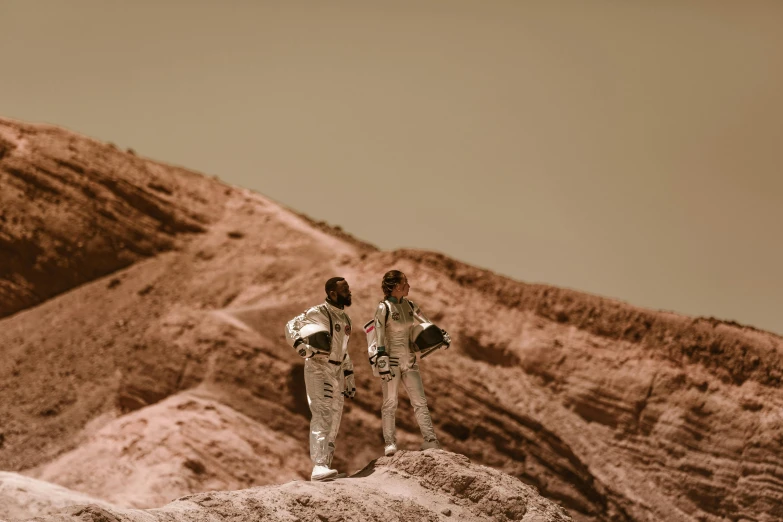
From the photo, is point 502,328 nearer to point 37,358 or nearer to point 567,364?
point 567,364

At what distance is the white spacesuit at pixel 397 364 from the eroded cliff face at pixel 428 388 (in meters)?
8.73

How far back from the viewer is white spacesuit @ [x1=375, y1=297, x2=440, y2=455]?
16266 mm

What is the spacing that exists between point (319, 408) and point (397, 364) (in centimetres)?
138

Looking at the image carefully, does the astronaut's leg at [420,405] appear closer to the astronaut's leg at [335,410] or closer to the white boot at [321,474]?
the astronaut's leg at [335,410]

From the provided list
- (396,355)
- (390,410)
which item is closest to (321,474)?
(390,410)

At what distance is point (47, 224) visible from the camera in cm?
3706

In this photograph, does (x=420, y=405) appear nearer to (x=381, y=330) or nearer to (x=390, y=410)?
(x=390, y=410)

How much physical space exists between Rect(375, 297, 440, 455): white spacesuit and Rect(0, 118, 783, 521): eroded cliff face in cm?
873

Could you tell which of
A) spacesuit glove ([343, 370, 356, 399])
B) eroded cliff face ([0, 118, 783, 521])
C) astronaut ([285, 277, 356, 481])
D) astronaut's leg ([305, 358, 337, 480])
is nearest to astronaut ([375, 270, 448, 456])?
spacesuit glove ([343, 370, 356, 399])

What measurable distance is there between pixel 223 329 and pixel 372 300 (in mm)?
3526

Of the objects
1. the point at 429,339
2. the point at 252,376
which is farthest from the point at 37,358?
the point at 429,339

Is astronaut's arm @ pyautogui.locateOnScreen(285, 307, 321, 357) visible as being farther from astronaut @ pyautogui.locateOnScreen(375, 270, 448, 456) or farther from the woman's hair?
the woman's hair

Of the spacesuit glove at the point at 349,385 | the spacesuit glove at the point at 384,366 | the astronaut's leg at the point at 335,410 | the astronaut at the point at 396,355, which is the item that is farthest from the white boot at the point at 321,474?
the spacesuit glove at the point at 384,366

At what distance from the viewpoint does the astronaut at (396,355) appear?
1627 centimetres
